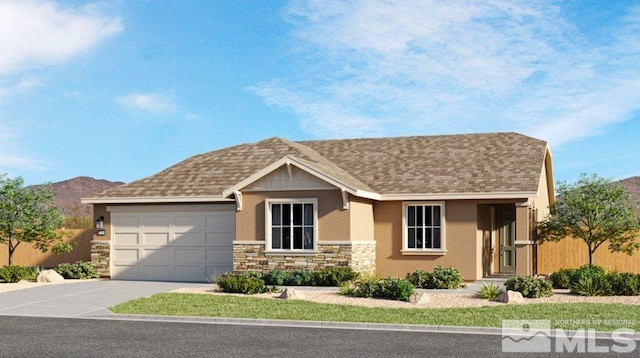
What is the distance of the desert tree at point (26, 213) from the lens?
88.2ft

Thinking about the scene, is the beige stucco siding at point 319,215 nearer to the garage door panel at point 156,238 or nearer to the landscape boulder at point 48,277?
the garage door panel at point 156,238

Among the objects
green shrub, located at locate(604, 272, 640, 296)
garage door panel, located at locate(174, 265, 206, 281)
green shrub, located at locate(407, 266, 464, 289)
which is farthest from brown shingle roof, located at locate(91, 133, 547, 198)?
green shrub, located at locate(604, 272, 640, 296)

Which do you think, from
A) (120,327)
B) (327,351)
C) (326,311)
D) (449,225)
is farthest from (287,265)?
(327,351)

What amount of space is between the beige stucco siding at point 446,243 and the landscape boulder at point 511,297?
20.1 feet

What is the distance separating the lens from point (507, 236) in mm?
28109

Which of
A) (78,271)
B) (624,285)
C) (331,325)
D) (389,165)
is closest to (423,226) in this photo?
(389,165)

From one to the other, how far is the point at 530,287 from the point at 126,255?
561 inches

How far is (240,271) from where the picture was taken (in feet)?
77.7

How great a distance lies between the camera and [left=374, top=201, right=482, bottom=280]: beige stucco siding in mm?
24312

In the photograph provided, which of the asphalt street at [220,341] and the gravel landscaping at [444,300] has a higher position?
the gravel landscaping at [444,300]

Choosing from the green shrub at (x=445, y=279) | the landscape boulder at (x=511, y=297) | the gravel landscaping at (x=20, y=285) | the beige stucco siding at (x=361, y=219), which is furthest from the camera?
the beige stucco siding at (x=361, y=219)

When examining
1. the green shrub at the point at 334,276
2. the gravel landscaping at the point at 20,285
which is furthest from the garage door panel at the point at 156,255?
the green shrub at the point at 334,276

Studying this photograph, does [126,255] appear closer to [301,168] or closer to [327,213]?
[301,168]

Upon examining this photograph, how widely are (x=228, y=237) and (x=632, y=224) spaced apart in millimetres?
13401
